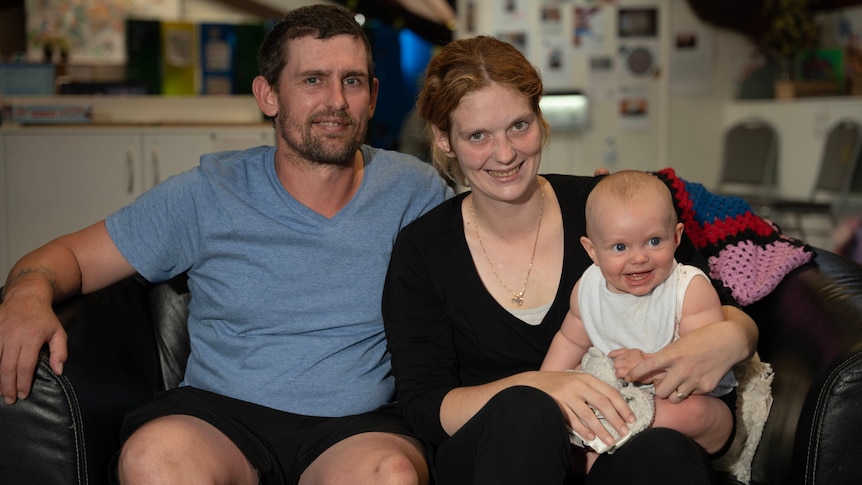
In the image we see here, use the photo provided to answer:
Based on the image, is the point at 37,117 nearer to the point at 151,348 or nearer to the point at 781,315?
the point at 151,348

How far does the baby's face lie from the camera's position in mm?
1608

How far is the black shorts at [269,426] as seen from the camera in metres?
1.79

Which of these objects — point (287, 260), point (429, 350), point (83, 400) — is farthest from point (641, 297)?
point (83, 400)

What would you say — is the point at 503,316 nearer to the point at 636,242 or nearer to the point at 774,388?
the point at 636,242

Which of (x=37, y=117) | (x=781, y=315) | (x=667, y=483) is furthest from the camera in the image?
(x=37, y=117)

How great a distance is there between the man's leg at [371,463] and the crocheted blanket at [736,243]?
0.77 m

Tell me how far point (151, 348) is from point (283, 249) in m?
0.45

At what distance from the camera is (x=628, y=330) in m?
1.70

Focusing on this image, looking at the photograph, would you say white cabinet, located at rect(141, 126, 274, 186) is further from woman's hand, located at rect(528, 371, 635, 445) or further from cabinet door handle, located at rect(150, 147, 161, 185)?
woman's hand, located at rect(528, 371, 635, 445)

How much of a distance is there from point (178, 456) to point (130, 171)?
246cm

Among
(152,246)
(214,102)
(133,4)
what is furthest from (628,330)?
(133,4)

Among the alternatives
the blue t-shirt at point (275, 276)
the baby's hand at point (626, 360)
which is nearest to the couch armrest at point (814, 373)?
the baby's hand at point (626, 360)

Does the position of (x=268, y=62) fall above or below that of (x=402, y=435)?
above

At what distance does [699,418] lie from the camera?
62.7 inches
